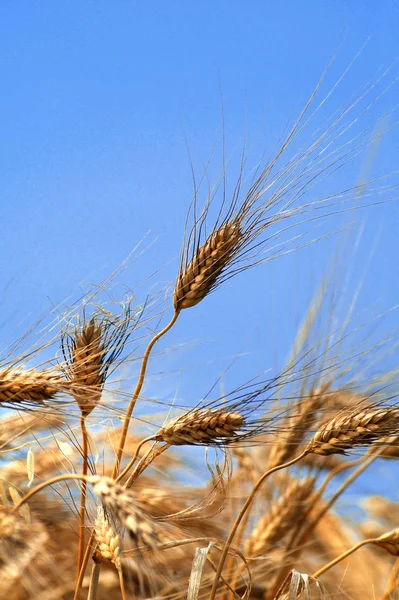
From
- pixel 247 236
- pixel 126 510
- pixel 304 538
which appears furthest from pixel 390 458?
pixel 126 510

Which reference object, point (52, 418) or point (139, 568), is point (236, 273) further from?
point (139, 568)

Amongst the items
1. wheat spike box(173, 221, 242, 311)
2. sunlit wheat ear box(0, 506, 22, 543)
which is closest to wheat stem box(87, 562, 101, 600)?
sunlit wheat ear box(0, 506, 22, 543)

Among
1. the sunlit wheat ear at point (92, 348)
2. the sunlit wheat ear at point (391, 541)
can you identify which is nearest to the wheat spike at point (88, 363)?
the sunlit wheat ear at point (92, 348)

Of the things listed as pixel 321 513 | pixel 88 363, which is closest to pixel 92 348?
pixel 88 363

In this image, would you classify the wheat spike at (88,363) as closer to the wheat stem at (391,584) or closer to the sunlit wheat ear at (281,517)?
the sunlit wheat ear at (281,517)

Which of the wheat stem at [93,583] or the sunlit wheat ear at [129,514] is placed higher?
the sunlit wheat ear at [129,514]

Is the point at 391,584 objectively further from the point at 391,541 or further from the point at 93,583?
the point at 93,583
